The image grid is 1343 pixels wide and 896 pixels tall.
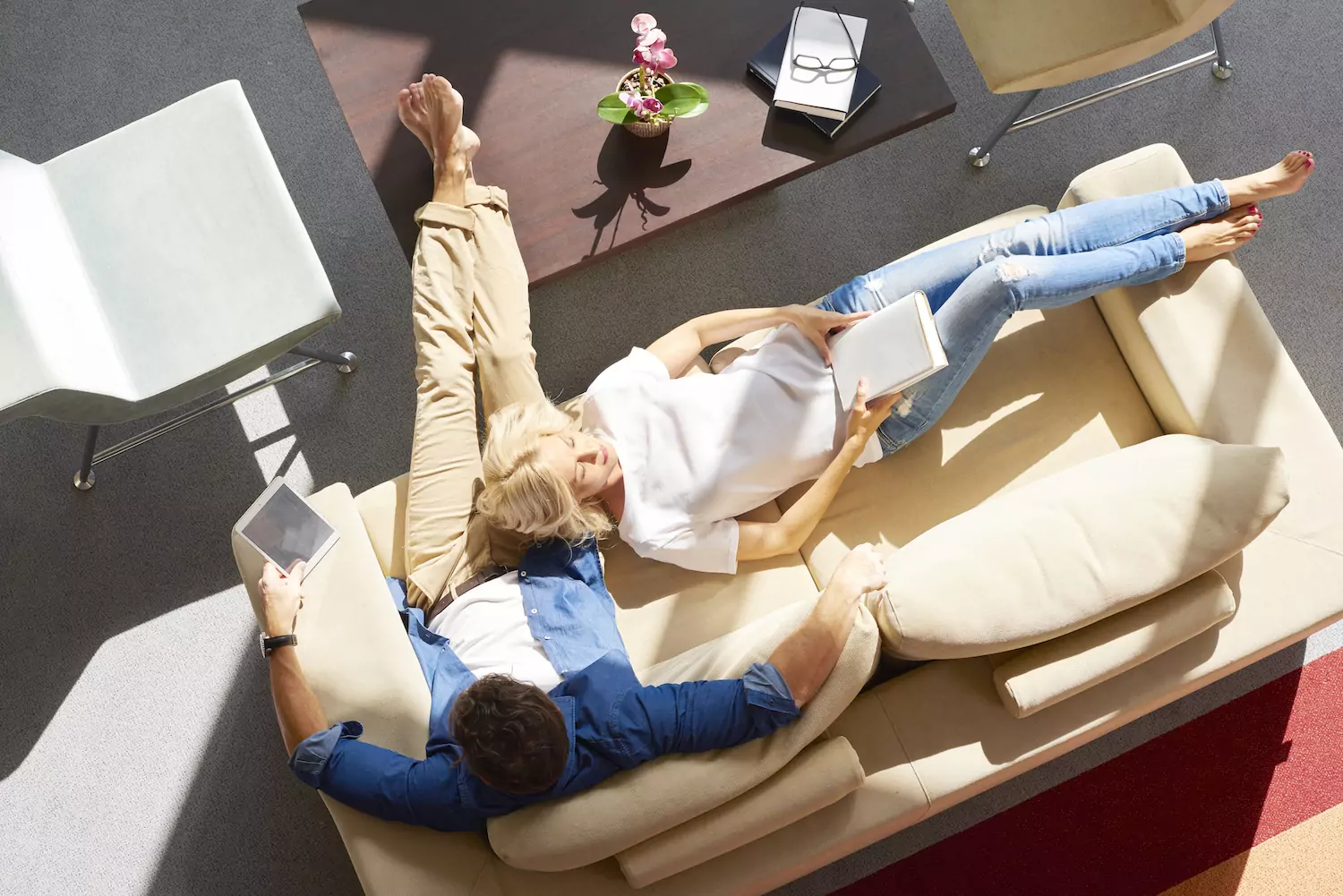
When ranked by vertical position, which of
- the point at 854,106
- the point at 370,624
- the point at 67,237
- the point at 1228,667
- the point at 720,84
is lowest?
the point at 1228,667

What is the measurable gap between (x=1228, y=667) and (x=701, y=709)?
106 cm

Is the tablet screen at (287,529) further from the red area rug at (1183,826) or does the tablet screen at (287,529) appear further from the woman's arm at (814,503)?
the red area rug at (1183,826)

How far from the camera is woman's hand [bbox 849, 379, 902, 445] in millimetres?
2057

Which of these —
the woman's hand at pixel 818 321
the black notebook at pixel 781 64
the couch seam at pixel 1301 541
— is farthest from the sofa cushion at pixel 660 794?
the black notebook at pixel 781 64

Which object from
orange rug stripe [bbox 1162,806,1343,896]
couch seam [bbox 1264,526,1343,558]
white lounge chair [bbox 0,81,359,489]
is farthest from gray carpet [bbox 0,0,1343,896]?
couch seam [bbox 1264,526,1343,558]

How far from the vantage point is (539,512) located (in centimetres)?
191

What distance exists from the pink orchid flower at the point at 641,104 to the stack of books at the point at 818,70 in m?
0.29

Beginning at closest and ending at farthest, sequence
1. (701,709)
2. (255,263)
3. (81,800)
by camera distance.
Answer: (701,709) → (255,263) → (81,800)

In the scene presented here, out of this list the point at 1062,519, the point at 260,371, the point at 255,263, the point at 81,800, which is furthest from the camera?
the point at 260,371

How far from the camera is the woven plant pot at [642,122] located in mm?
2170

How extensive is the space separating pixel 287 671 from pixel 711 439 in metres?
0.97

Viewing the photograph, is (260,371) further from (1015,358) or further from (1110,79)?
(1110,79)

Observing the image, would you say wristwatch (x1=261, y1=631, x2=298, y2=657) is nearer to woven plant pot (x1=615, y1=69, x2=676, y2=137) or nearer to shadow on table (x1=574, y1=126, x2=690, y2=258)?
shadow on table (x1=574, y1=126, x2=690, y2=258)

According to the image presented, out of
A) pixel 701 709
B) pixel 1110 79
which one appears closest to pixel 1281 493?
pixel 701 709
